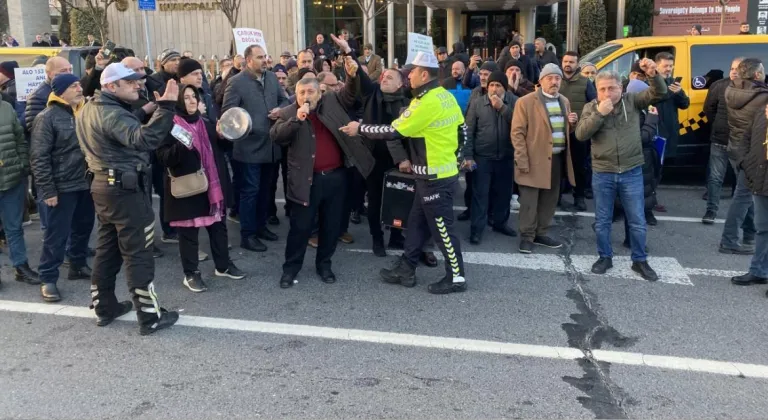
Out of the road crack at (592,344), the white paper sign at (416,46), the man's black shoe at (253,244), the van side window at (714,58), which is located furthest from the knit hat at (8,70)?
the van side window at (714,58)

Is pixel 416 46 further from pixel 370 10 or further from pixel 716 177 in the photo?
pixel 370 10

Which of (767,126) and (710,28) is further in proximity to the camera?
(710,28)

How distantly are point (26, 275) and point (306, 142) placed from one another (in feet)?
9.13

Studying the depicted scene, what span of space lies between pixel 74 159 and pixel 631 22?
1953 cm

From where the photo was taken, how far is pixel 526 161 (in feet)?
21.2

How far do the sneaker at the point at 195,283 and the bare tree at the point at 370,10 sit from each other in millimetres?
16212

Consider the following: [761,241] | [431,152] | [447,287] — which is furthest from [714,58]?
[447,287]

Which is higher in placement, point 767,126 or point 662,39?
point 662,39

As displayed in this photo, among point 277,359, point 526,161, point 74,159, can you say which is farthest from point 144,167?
point 526,161

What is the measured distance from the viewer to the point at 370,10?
70.4 feet

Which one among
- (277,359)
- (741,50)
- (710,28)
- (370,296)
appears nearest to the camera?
(277,359)

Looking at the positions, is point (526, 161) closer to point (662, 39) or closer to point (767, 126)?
point (767, 126)

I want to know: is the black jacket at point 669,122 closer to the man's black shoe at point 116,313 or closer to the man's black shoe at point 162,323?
the man's black shoe at point 162,323

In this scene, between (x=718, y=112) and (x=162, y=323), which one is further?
(x=718, y=112)
